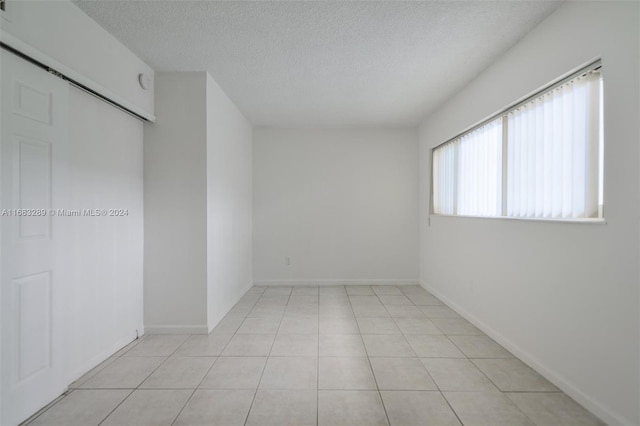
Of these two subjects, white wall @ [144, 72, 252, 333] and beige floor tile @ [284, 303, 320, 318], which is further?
beige floor tile @ [284, 303, 320, 318]

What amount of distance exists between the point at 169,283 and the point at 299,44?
A: 2.66 metres

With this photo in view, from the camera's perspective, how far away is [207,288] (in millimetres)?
3018

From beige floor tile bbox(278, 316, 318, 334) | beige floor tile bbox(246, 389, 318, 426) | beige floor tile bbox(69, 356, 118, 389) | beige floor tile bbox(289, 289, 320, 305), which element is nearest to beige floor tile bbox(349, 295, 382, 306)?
beige floor tile bbox(289, 289, 320, 305)

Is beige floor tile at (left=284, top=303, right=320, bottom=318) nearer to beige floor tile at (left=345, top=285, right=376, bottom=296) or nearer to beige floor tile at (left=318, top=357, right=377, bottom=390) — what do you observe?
beige floor tile at (left=345, top=285, right=376, bottom=296)

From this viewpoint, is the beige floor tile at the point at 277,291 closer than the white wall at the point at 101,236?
No

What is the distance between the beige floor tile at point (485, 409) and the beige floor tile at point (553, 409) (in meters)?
0.07

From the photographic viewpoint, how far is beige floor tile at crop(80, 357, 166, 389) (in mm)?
2123

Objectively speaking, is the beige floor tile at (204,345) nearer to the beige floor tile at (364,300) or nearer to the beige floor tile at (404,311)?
the beige floor tile at (364,300)

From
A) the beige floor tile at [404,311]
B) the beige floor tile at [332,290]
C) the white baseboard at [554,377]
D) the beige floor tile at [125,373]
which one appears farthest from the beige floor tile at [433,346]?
the beige floor tile at [125,373]

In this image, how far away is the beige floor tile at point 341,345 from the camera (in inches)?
102

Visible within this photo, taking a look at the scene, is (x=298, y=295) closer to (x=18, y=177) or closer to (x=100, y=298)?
(x=100, y=298)

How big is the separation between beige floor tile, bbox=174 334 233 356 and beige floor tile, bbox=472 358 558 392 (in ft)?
7.51

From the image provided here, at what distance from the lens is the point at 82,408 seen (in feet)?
6.12

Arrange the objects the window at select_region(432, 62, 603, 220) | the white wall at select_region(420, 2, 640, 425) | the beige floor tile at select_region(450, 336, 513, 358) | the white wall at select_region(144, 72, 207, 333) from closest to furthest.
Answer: the white wall at select_region(420, 2, 640, 425) → the window at select_region(432, 62, 603, 220) → the beige floor tile at select_region(450, 336, 513, 358) → the white wall at select_region(144, 72, 207, 333)
